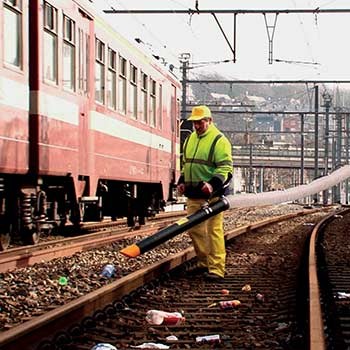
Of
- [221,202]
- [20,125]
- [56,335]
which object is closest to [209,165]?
[221,202]

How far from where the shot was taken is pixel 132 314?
6.30 m

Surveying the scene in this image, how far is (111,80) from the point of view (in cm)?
1345

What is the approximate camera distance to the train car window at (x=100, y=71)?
12.5 m

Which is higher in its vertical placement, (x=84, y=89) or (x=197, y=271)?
(x=84, y=89)

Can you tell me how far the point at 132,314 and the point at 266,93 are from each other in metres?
89.6

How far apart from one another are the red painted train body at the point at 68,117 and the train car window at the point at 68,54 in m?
0.01

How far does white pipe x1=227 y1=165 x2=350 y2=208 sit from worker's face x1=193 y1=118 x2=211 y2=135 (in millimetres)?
23433

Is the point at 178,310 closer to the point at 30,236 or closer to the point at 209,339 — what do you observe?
the point at 209,339

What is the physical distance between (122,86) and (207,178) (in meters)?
5.90

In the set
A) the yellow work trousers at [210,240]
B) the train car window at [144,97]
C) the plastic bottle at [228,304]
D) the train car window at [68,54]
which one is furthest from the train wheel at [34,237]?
the plastic bottle at [228,304]

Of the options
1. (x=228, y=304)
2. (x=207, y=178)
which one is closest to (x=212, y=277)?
(x=207, y=178)

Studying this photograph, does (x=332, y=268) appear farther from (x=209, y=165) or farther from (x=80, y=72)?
(x=80, y=72)

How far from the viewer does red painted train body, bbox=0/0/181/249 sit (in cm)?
928

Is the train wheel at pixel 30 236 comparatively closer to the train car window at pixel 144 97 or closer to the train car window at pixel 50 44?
the train car window at pixel 50 44
